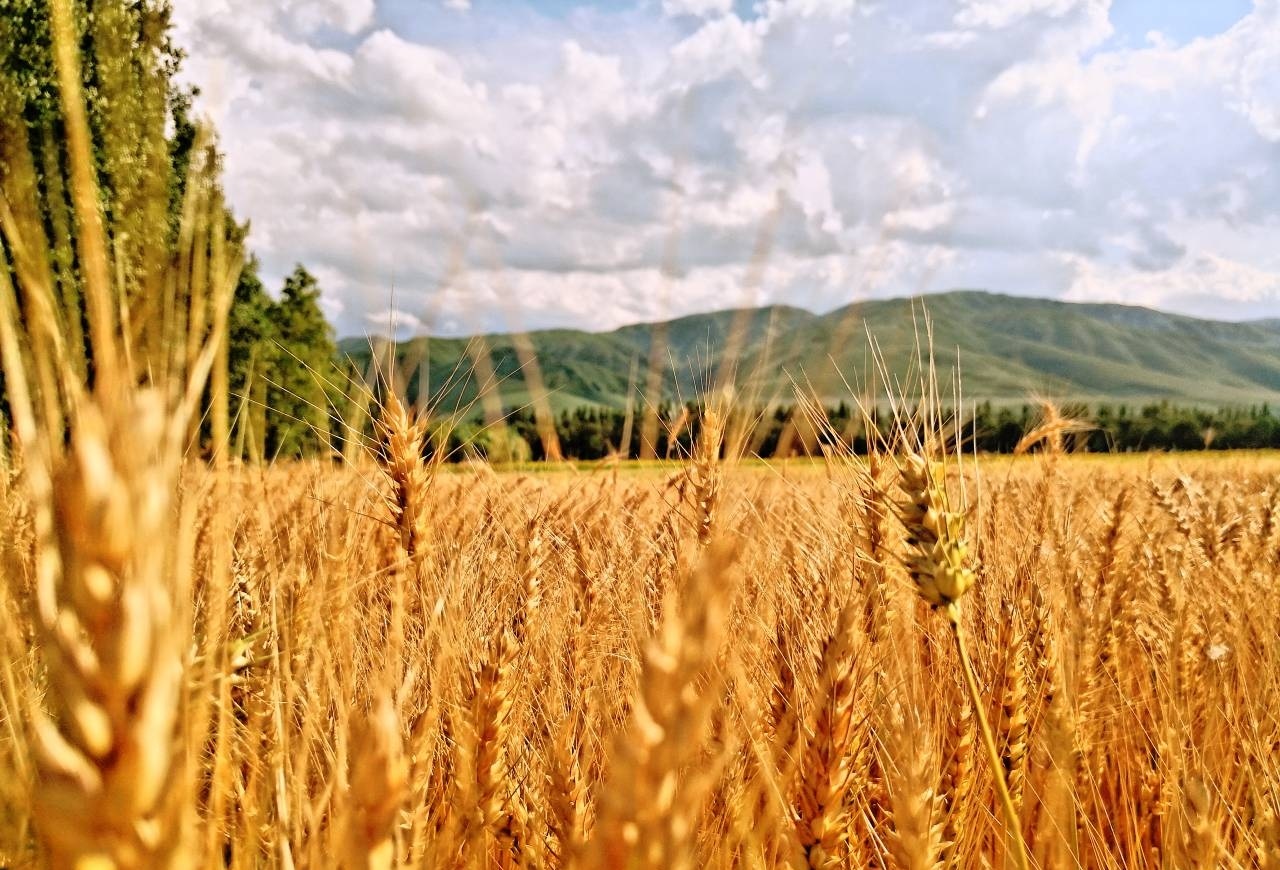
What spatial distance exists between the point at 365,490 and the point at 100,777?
2.41 m

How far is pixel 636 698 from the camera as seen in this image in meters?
0.65

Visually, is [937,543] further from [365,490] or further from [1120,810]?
[365,490]

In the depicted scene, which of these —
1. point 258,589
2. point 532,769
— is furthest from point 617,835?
point 258,589

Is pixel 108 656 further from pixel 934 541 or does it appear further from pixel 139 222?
pixel 139 222

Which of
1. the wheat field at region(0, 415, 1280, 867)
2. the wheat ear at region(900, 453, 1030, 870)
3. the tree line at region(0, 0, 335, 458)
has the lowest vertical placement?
the wheat field at region(0, 415, 1280, 867)

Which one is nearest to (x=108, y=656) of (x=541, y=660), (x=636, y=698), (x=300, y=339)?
(x=636, y=698)

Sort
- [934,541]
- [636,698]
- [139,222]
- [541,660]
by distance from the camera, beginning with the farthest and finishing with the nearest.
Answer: [139,222], [541,660], [934,541], [636,698]

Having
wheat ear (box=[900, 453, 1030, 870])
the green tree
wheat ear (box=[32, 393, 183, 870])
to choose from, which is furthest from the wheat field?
the green tree

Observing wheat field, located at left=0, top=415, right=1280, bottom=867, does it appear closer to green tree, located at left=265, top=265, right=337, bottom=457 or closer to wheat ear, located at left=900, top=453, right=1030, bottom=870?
wheat ear, located at left=900, top=453, right=1030, bottom=870

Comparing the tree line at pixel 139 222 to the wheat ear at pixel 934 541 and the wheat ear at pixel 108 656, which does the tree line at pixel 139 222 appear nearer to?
the wheat ear at pixel 108 656

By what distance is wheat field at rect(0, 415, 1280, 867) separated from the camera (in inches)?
21.3

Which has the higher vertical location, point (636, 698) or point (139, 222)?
point (139, 222)

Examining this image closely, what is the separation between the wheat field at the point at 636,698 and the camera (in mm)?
542

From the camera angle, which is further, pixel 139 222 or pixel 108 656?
pixel 139 222
